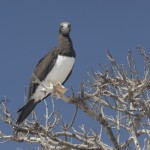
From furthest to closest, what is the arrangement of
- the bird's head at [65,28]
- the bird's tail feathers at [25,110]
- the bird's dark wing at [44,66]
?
the bird's head at [65,28]
the bird's dark wing at [44,66]
the bird's tail feathers at [25,110]

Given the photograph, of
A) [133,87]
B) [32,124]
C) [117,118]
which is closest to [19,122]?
[32,124]

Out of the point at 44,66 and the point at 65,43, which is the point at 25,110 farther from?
the point at 65,43

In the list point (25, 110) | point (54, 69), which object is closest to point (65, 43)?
→ point (54, 69)

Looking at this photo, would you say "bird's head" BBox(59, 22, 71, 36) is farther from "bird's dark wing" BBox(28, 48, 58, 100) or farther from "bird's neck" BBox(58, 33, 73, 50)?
"bird's dark wing" BBox(28, 48, 58, 100)

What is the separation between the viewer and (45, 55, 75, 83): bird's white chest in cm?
1009

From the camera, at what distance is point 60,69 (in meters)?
10.2

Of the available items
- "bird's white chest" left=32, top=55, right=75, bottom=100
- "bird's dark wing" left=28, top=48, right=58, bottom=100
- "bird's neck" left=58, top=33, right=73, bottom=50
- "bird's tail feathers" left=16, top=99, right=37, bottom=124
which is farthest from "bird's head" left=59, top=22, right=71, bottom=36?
"bird's tail feathers" left=16, top=99, right=37, bottom=124

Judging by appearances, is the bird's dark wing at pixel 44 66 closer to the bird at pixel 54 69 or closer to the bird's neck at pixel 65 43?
the bird at pixel 54 69

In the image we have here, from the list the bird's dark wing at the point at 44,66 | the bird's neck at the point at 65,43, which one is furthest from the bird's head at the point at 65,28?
the bird's dark wing at the point at 44,66

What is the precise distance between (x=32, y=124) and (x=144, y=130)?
2055mm

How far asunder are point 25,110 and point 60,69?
45.5 inches

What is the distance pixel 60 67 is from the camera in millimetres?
10195

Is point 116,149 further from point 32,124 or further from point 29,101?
point 29,101

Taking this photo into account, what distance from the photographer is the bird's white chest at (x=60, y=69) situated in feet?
33.1
